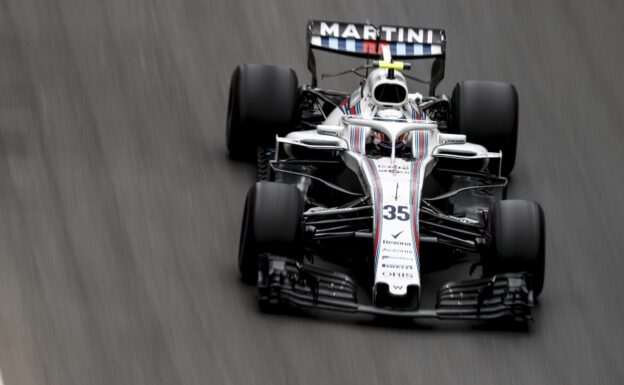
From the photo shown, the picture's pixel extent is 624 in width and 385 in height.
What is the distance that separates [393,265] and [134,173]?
4503mm

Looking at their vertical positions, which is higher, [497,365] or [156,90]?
[156,90]

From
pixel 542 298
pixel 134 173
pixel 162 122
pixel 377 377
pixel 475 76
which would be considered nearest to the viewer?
pixel 377 377

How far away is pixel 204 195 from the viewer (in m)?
18.9

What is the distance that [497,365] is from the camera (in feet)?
50.9

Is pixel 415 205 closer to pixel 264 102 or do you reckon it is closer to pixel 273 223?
pixel 273 223

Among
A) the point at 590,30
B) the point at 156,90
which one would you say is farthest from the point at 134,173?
the point at 590,30

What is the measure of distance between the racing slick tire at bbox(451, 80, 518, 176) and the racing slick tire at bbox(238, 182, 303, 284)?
3851mm

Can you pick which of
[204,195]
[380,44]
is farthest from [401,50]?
[204,195]

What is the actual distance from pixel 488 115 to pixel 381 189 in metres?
3.27

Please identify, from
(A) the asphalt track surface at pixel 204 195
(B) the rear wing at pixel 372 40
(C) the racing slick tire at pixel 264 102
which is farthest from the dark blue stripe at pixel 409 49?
(A) the asphalt track surface at pixel 204 195

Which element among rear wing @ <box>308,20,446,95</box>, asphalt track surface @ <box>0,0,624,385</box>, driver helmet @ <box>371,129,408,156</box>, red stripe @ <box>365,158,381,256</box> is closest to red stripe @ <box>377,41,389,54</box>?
rear wing @ <box>308,20,446,95</box>

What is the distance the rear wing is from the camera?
65.9ft

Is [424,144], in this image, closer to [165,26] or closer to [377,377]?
[377,377]

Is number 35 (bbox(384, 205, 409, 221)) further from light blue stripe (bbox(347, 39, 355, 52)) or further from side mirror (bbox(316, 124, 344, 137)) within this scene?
light blue stripe (bbox(347, 39, 355, 52))
